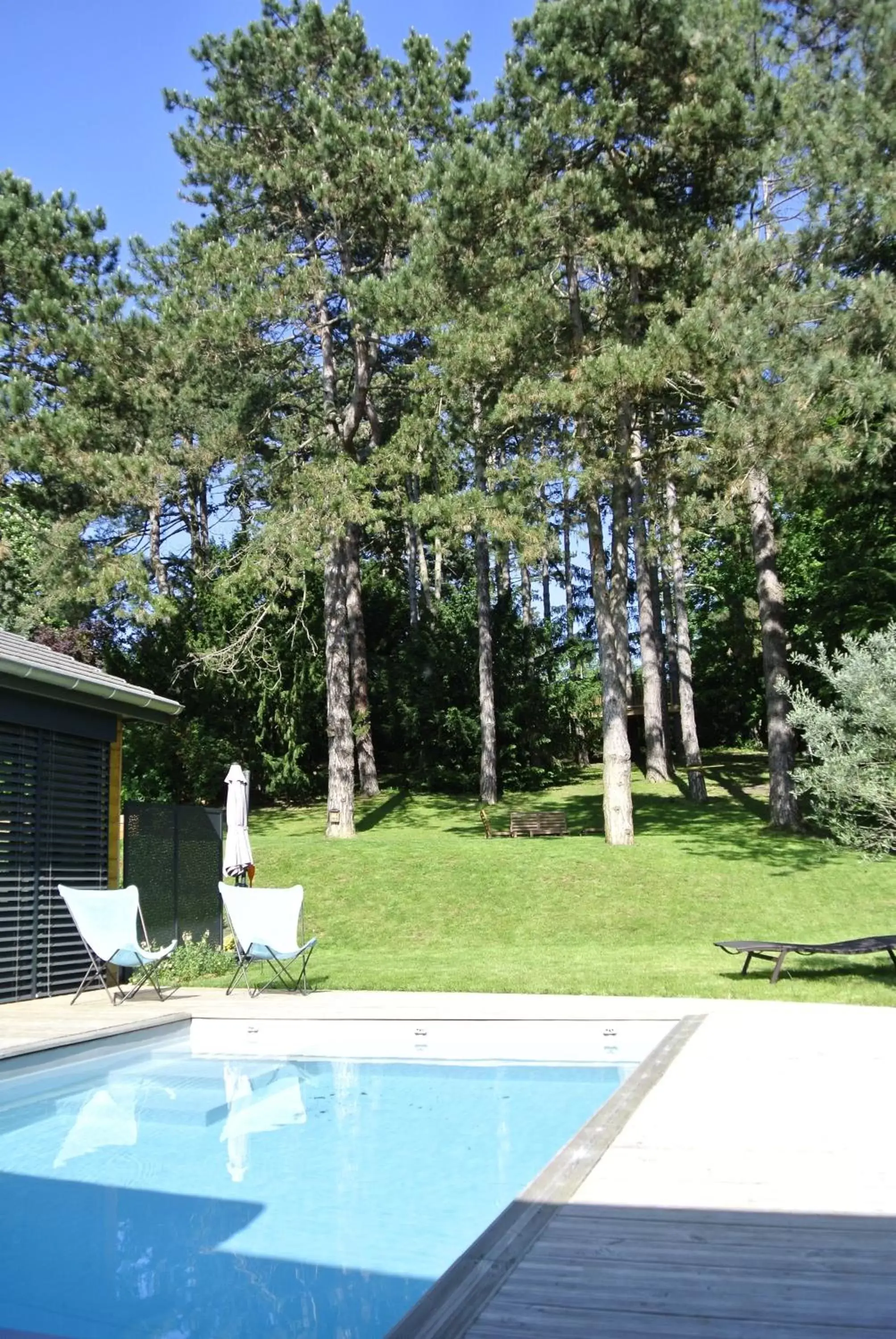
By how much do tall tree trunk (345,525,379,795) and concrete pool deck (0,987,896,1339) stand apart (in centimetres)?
2115

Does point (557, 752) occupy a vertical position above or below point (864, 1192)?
above

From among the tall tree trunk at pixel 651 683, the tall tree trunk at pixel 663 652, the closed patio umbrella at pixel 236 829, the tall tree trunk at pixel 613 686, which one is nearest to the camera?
the closed patio umbrella at pixel 236 829

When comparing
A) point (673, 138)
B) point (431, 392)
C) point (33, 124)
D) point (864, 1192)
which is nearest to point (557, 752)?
point (431, 392)

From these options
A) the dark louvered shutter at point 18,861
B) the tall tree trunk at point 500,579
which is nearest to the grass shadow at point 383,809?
the tall tree trunk at point 500,579

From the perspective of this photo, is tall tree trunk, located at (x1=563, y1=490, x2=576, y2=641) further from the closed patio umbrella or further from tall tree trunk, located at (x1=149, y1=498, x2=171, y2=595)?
the closed patio umbrella

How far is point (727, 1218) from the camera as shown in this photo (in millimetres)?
3477

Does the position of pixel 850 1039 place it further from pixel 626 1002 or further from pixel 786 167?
pixel 786 167

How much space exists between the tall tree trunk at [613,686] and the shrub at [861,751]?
792 cm

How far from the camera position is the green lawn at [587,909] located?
412 inches

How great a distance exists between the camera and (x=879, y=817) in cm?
953

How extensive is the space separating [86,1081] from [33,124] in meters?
16.2

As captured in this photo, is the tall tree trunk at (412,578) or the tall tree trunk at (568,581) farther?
the tall tree trunk at (568,581)

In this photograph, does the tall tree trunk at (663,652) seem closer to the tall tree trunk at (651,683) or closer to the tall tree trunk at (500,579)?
the tall tree trunk at (651,683)

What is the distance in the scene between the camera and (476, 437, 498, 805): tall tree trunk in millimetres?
26422
